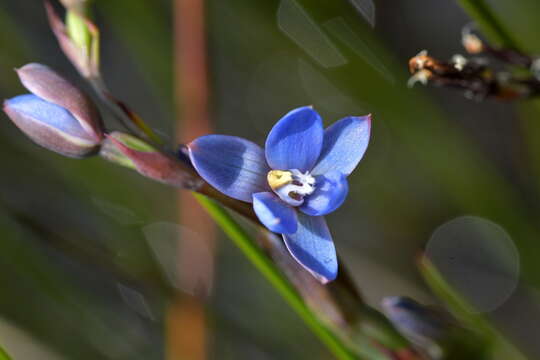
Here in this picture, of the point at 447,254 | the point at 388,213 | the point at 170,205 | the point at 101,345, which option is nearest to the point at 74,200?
the point at 170,205

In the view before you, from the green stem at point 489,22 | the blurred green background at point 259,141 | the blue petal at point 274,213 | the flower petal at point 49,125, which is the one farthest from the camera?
the blurred green background at point 259,141

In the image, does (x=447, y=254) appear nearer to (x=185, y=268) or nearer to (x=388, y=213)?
(x=388, y=213)

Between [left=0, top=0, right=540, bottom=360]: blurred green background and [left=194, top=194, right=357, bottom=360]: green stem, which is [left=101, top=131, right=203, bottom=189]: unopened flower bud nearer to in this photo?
[left=194, top=194, right=357, bottom=360]: green stem

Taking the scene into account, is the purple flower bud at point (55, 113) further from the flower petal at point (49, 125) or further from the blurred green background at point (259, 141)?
the blurred green background at point (259, 141)

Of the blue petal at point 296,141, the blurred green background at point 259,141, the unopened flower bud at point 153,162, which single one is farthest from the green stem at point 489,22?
the unopened flower bud at point 153,162

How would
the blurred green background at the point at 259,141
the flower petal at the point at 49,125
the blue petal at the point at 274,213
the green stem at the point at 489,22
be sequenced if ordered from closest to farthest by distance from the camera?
the blue petal at the point at 274,213
the flower petal at the point at 49,125
the green stem at the point at 489,22
the blurred green background at the point at 259,141

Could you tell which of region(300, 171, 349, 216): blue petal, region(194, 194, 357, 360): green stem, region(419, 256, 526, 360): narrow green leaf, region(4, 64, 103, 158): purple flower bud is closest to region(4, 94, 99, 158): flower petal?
region(4, 64, 103, 158): purple flower bud

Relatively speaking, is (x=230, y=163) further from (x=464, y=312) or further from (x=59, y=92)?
(x=464, y=312)
